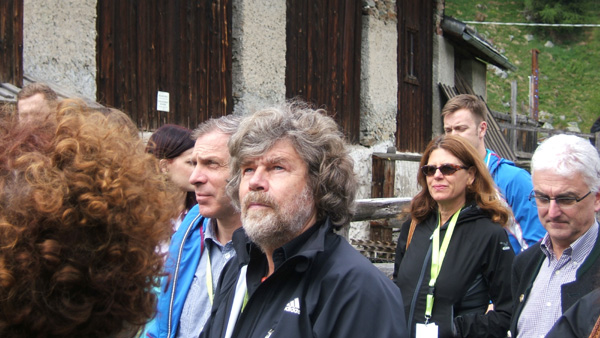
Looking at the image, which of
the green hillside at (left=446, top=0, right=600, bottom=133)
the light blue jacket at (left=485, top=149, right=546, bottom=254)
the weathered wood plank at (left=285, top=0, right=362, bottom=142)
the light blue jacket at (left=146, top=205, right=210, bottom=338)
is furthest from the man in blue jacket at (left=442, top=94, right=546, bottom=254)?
the green hillside at (left=446, top=0, right=600, bottom=133)

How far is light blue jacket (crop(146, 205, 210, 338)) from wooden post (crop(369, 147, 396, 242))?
644 cm

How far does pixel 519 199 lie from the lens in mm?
3934

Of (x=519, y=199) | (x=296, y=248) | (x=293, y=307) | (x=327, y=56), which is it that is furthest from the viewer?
(x=327, y=56)

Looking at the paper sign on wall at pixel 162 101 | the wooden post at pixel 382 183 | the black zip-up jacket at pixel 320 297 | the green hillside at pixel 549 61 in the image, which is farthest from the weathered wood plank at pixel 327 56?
the green hillside at pixel 549 61

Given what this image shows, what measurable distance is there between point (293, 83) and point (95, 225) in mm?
9346

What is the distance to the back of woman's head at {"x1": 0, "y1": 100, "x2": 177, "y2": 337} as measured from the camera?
3.97ft

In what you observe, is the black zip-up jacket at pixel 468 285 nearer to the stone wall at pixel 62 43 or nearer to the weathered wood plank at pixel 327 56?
the stone wall at pixel 62 43

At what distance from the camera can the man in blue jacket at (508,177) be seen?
3.81m

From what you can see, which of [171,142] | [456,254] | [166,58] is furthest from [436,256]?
[166,58]

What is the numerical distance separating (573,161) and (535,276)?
56 centimetres

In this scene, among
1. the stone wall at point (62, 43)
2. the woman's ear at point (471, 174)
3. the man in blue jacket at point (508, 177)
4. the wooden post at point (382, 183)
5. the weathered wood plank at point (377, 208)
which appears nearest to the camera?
the woman's ear at point (471, 174)

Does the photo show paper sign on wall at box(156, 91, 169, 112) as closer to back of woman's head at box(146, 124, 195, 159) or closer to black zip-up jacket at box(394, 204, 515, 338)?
back of woman's head at box(146, 124, 195, 159)

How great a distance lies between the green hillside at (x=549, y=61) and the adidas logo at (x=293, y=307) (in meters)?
31.7

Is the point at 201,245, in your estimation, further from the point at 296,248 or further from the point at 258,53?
the point at 258,53
